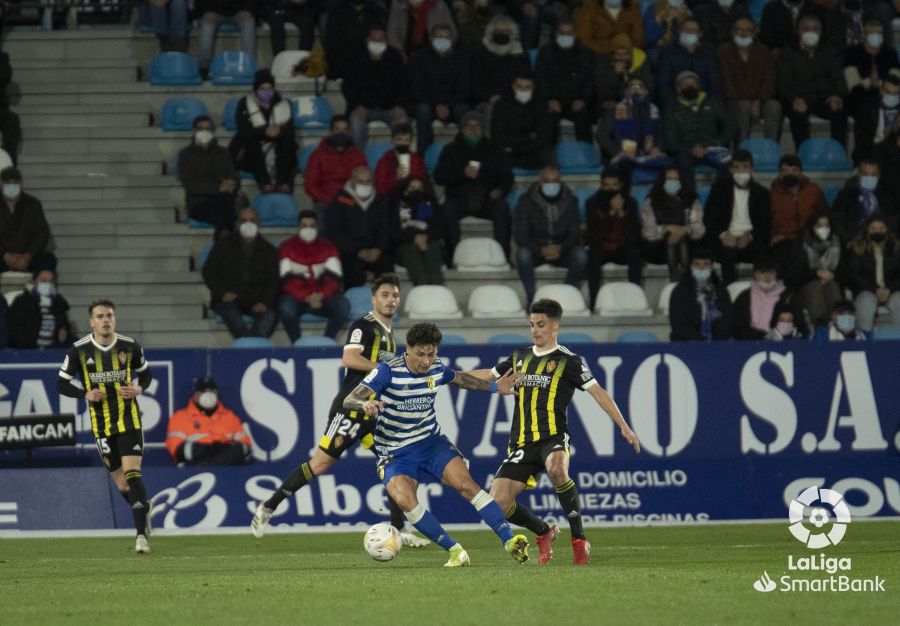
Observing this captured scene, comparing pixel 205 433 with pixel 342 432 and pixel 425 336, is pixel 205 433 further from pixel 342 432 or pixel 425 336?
pixel 425 336

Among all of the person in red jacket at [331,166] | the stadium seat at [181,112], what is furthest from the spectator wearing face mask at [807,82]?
the stadium seat at [181,112]

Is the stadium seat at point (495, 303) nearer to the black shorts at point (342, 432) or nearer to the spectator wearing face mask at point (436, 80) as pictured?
the spectator wearing face mask at point (436, 80)

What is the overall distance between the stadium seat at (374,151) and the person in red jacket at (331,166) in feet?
2.59

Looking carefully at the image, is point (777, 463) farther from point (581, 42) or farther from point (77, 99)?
point (77, 99)

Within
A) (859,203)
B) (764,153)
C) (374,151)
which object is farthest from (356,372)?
(764,153)

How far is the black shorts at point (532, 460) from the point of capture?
39.3 feet

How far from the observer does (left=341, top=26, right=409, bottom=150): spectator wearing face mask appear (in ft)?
70.4

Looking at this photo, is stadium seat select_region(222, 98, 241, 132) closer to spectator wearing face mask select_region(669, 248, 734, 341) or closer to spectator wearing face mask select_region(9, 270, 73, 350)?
spectator wearing face mask select_region(9, 270, 73, 350)

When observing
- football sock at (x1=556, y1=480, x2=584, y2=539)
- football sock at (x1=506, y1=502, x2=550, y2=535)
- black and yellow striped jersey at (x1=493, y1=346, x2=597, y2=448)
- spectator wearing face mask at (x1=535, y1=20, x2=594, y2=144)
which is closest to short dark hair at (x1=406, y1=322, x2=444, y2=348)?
black and yellow striped jersey at (x1=493, y1=346, x2=597, y2=448)

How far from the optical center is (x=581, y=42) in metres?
22.6

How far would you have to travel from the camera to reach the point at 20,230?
20.0 m

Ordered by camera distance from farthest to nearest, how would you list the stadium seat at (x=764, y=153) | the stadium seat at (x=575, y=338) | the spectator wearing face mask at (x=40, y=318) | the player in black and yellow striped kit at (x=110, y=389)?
the stadium seat at (x=764, y=153) → the stadium seat at (x=575, y=338) → the spectator wearing face mask at (x=40, y=318) → the player in black and yellow striped kit at (x=110, y=389)

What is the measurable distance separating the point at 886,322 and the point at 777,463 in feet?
12.9

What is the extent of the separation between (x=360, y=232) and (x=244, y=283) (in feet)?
5.60
